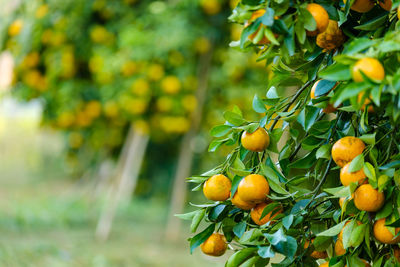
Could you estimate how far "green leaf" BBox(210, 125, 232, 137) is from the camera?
85cm

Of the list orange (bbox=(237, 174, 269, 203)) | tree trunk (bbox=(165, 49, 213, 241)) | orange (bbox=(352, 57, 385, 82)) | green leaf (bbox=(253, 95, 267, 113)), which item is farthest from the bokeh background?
orange (bbox=(352, 57, 385, 82))

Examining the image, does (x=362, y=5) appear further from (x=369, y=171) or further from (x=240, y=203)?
(x=240, y=203)

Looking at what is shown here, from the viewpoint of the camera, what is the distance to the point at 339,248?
0.77 meters

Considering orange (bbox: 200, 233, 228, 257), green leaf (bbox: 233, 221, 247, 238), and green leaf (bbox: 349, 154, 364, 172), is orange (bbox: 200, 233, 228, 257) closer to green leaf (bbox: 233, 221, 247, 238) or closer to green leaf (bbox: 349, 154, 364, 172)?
green leaf (bbox: 233, 221, 247, 238)

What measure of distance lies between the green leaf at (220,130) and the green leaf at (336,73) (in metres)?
0.25

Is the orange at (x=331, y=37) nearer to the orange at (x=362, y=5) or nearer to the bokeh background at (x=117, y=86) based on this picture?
the orange at (x=362, y=5)

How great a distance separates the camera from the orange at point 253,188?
757 millimetres

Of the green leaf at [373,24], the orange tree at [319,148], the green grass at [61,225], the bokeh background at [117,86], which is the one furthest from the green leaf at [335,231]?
the green grass at [61,225]

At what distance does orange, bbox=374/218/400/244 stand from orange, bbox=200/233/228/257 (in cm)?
26

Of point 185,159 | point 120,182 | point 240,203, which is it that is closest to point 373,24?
point 240,203

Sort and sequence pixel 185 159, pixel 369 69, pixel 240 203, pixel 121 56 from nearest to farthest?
1. pixel 369 69
2. pixel 240 203
3. pixel 121 56
4. pixel 185 159

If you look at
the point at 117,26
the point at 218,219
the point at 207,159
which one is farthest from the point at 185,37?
the point at 207,159

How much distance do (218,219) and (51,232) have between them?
414 cm

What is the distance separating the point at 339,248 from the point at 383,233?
93 millimetres
